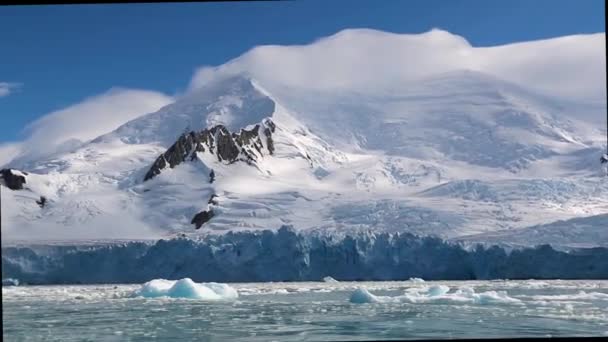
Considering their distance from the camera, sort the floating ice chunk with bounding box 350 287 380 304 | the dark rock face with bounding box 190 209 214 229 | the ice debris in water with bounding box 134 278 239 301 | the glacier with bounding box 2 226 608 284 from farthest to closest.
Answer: the dark rock face with bounding box 190 209 214 229 → the glacier with bounding box 2 226 608 284 → the ice debris in water with bounding box 134 278 239 301 → the floating ice chunk with bounding box 350 287 380 304

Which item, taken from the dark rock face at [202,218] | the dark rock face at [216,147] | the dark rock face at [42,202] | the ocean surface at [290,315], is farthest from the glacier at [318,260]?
the dark rock face at [216,147]

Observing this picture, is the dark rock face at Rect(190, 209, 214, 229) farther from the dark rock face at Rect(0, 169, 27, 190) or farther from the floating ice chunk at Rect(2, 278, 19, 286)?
the floating ice chunk at Rect(2, 278, 19, 286)

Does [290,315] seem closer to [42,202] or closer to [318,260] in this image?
[318,260]

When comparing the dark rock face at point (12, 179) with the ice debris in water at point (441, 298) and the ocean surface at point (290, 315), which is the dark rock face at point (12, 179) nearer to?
the ocean surface at point (290, 315)

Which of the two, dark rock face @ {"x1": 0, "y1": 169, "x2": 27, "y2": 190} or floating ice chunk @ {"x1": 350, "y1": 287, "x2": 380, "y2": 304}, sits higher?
dark rock face @ {"x1": 0, "y1": 169, "x2": 27, "y2": 190}

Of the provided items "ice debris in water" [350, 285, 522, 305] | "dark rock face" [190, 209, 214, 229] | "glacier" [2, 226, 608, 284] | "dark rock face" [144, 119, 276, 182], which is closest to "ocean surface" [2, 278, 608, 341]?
"ice debris in water" [350, 285, 522, 305]

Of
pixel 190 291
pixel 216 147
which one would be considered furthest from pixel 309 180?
pixel 190 291

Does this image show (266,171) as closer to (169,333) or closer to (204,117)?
(204,117)
